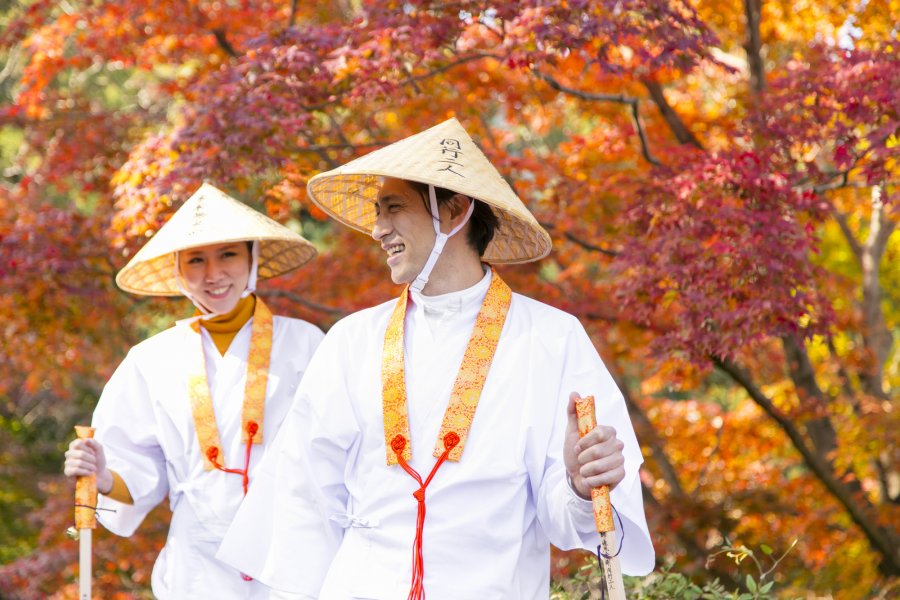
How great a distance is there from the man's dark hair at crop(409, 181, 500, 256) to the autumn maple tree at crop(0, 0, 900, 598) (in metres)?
1.38

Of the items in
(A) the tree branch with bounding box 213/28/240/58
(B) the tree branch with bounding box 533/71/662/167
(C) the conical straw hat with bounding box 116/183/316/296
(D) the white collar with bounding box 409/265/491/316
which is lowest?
(D) the white collar with bounding box 409/265/491/316

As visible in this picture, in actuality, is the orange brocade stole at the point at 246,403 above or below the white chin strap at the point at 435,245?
below

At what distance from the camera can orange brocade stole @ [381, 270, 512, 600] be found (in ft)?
8.49

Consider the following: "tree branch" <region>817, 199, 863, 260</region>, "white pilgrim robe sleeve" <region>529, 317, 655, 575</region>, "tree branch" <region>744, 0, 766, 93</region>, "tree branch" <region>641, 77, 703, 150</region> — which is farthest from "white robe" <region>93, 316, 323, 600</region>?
"tree branch" <region>817, 199, 863, 260</region>

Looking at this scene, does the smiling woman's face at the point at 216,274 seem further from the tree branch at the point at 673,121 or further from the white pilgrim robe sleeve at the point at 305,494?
the tree branch at the point at 673,121

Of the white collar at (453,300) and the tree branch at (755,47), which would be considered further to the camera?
the tree branch at (755,47)

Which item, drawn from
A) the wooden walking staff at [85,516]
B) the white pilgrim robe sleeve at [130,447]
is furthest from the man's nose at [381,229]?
the white pilgrim robe sleeve at [130,447]

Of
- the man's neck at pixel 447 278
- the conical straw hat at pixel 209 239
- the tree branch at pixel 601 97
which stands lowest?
the man's neck at pixel 447 278

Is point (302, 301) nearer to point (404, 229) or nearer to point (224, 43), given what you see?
point (224, 43)

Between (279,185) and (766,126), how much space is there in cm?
229

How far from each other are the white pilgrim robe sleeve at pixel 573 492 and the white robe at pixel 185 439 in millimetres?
1239

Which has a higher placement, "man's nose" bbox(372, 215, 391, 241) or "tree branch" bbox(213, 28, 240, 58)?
"tree branch" bbox(213, 28, 240, 58)

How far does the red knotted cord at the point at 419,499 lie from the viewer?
8.27 ft

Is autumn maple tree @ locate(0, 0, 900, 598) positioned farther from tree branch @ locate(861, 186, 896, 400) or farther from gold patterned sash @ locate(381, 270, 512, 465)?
gold patterned sash @ locate(381, 270, 512, 465)
